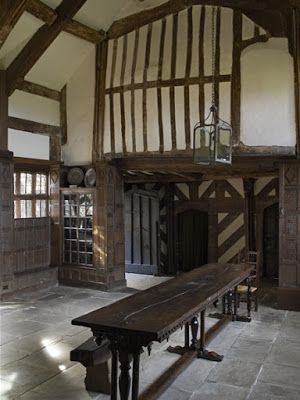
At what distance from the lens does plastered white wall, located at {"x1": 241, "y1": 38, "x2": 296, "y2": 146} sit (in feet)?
20.1

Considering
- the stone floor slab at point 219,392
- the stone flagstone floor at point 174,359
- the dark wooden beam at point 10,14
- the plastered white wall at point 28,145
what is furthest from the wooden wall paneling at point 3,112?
the stone floor slab at point 219,392

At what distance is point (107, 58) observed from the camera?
7.57 metres

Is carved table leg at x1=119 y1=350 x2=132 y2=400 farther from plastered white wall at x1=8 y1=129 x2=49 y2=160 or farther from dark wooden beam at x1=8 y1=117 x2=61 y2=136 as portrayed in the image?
dark wooden beam at x1=8 y1=117 x2=61 y2=136

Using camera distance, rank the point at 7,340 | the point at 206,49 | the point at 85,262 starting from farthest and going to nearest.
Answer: the point at 85,262 < the point at 206,49 < the point at 7,340

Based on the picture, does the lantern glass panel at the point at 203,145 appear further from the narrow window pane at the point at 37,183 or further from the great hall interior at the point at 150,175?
the narrow window pane at the point at 37,183

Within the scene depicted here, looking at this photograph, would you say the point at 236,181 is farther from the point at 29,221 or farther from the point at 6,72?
the point at 6,72

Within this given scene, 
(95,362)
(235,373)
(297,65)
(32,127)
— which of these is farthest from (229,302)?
(32,127)

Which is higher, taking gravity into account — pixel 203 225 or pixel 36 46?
pixel 36 46

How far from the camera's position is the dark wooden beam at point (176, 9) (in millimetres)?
5453

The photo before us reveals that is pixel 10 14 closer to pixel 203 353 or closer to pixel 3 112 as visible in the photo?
pixel 3 112

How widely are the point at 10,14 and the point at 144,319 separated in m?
4.59

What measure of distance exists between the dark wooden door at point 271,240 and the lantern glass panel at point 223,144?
190 inches

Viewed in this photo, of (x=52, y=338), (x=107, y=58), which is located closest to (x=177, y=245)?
(x=107, y=58)

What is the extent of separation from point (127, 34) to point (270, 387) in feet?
19.9
